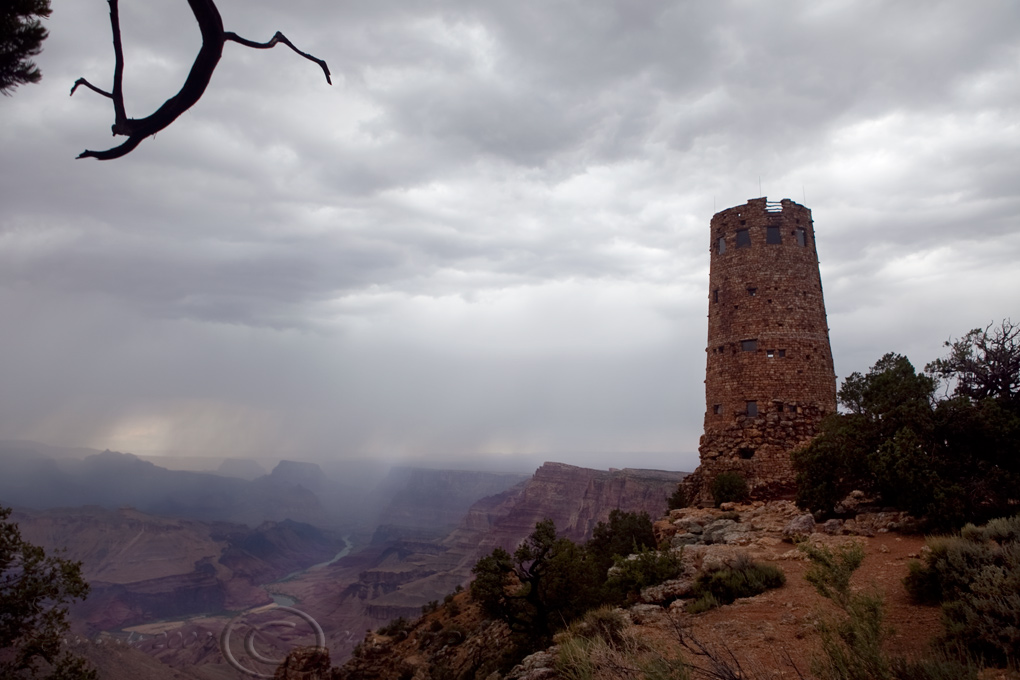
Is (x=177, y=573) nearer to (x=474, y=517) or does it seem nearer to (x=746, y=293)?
(x=474, y=517)

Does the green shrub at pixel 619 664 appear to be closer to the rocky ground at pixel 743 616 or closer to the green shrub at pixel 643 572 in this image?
the rocky ground at pixel 743 616

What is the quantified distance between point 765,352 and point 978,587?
1595cm

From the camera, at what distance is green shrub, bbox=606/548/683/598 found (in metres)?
12.7

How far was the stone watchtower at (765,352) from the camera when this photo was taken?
21.2 m

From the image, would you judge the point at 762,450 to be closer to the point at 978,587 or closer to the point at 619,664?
the point at 978,587

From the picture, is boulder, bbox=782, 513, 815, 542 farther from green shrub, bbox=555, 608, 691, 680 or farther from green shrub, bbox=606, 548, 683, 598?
green shrub, bbox=555, 608, 691, 680

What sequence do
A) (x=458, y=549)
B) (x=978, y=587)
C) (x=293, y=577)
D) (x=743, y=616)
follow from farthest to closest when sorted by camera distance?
1. (x=293, y=577)
2. (x=458, y=549)
3. (x=743, y=616)
4. (x=978, y=587)

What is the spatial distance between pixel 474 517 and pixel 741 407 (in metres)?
86.3

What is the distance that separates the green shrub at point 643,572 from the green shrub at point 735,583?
1200 mm

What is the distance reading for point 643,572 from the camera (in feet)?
42.9

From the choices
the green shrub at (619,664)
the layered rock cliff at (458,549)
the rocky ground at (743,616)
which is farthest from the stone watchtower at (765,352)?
the layered rock cliff at (458,549)

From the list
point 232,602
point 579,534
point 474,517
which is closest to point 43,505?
point 232,602

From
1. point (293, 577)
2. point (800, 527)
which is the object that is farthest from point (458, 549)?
point (800, 527)

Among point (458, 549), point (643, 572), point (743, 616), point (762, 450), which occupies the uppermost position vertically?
point (762, 450)
